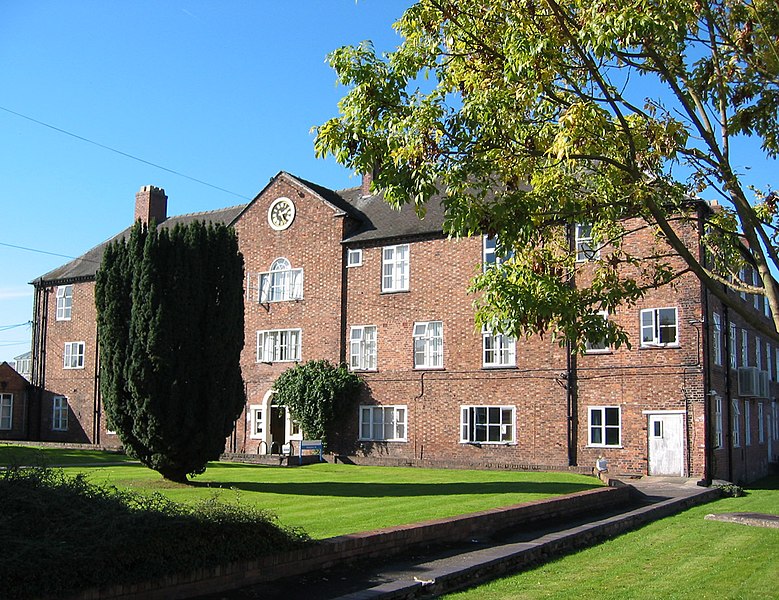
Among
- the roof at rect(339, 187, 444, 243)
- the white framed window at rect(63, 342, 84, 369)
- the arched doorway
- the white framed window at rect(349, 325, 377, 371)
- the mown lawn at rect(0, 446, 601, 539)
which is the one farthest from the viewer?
the white framed window at rect(63, 342, 84, 369)

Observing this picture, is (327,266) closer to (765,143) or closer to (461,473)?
(461,473)

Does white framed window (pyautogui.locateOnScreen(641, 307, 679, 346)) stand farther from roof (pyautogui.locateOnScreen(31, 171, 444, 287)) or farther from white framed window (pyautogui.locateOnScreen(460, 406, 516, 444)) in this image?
roof (pyautogui.locateOnScreen(31, 171, 444, 287))

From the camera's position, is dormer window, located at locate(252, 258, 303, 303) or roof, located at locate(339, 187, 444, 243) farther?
dormer window, located at locate(252, 258, 303, 303)

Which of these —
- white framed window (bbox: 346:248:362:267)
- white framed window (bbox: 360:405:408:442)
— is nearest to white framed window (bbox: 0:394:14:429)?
white framed window (bbox: 360:405:408:442)

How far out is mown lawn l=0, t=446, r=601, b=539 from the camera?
46.5ft

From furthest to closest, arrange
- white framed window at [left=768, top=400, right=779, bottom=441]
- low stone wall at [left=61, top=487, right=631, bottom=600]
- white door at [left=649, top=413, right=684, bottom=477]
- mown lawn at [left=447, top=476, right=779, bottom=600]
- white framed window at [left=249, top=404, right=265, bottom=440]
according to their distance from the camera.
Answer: white framed window at [left=768, top=400, right=779, bottom=441], white framed window at [left=249, top=404, right=265, bottom=440], white door at [left=649, top=413, right=684, bottom=477], mown lawn at [left=447, top=476, right=779, bottom=600], low stone wall at [left=61, top=487, right=631, bottom=600]

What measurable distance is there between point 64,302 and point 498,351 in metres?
25.0

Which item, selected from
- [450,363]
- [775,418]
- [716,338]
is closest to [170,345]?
[450,363]

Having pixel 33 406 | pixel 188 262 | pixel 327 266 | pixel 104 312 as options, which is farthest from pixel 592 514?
pixel 33 406

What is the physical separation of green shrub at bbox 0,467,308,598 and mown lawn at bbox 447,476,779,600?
2751mm

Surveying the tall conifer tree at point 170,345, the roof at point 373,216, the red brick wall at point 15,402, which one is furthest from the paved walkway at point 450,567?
the red brick wall at point 15,402

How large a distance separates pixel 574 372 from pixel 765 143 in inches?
714

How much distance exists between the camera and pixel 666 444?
2619 centimetres

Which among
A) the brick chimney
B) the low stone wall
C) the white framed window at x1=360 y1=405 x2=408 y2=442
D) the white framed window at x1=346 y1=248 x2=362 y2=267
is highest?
the brick chimney
